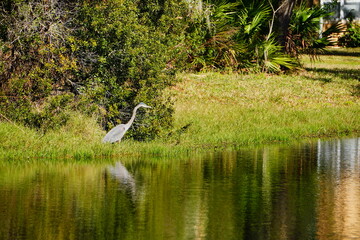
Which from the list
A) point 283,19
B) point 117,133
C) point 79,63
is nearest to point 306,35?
point 283,19

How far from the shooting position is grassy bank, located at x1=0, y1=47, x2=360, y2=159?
1400 cm

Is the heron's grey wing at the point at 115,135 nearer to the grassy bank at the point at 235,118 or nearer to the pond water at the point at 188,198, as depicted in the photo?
the grassy bank at the point at 235,118

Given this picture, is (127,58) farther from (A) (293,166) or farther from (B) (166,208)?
(B) (166,208)

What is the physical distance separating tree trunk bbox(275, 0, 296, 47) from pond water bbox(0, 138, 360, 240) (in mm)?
14840

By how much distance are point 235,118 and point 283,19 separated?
10.7 meters

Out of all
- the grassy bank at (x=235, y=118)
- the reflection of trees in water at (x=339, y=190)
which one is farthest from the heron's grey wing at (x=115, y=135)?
the reflection of trees in water at (x=339, y=190)

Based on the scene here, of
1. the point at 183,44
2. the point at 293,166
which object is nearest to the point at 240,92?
the point at 183,44

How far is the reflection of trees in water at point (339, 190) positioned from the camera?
855 cm

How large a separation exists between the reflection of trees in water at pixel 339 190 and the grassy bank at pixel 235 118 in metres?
1.61

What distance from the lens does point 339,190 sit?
10.9 meters

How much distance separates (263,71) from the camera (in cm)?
2800

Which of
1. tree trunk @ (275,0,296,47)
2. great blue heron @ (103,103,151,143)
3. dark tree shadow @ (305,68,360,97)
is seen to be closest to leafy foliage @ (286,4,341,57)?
tree trunk @ (275,0,296,47)

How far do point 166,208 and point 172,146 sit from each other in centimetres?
501

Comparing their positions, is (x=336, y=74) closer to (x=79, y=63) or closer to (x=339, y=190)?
(x=79, y=63)
